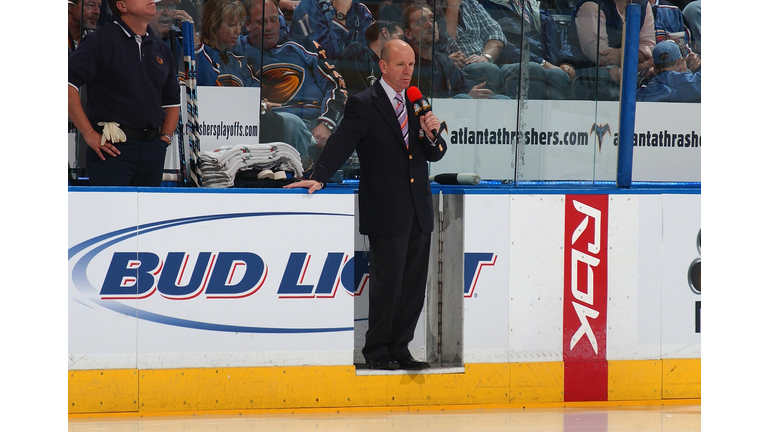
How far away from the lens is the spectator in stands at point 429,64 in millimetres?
5410

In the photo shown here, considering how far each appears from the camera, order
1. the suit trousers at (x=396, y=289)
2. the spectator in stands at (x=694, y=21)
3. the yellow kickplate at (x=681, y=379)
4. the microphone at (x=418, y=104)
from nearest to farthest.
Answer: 1. the microphone at (x=418, y=104)
2. the suit trousers at (x=396, y=289)
3. the yellow kickplate at (x=681, y=379)
4. the spectator in stands at (x=694, y=21)

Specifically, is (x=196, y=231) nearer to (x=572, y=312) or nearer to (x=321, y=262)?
(x=321, y=262)

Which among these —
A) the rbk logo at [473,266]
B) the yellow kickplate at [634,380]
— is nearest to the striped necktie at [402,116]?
the rbk logo at [473,266]

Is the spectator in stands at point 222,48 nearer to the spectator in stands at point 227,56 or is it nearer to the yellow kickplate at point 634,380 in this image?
the spectator in stands at point 227,56

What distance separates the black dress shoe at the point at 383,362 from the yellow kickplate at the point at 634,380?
Answer: 56.7 inches

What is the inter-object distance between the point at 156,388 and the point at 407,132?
7.23 ft

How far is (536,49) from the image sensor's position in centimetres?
551

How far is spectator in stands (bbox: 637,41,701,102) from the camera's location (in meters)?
5.91

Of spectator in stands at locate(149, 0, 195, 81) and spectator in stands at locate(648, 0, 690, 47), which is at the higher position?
spectator in stands at locate(648, 0, 690, 47)

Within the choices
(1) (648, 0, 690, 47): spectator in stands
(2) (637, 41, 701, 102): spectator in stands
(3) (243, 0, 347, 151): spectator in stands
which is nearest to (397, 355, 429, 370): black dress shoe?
(3) (243, 0, 347, 151): spectator in stands

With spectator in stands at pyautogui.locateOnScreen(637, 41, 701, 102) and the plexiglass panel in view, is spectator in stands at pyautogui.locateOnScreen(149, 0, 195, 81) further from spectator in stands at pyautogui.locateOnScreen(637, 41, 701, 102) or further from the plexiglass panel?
spectator in stands at pyautogui.locateOnScreen(637, 41, 701, 102)

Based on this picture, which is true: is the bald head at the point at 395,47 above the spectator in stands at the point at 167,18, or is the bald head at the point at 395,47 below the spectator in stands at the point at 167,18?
below

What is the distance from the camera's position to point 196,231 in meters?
4.16

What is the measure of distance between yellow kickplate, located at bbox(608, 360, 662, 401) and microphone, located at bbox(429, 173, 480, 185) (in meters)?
1.51
